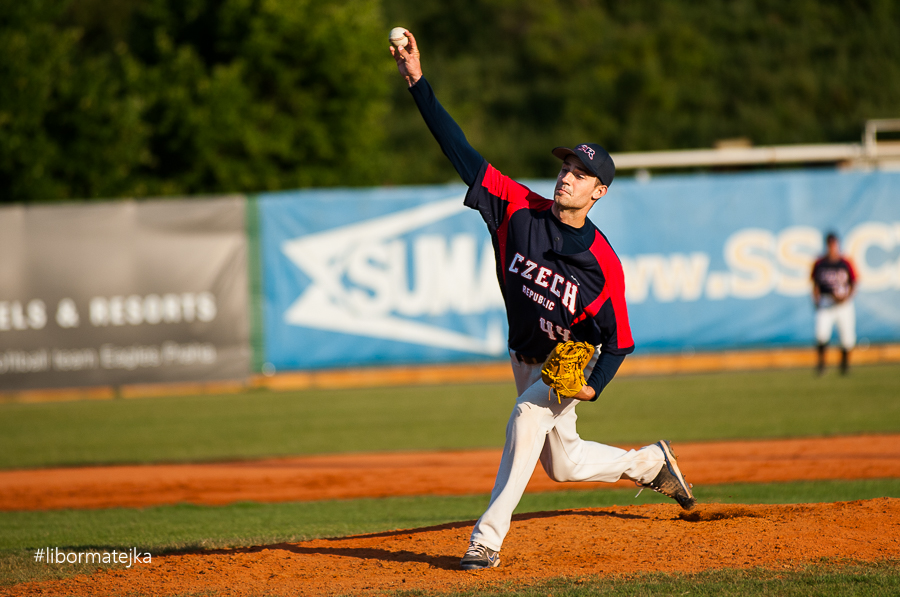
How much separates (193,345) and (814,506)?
445 inches

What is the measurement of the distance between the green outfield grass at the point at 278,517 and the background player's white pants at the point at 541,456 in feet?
4.10

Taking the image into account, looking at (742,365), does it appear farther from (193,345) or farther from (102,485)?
(102,485)

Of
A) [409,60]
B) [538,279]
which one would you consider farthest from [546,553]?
[409,60]

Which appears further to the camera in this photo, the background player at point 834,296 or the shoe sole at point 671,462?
the background player at point 834,296

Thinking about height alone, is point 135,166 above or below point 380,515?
above

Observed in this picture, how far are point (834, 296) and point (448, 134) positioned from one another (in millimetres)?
11319

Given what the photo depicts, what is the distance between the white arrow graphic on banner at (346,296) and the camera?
50.4ft

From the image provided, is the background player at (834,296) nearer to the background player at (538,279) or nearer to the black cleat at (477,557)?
the background player at (538,279)

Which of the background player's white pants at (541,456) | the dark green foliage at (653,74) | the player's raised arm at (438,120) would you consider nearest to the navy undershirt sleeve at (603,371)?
the background player's white pants at (541,456)

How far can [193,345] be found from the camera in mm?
14781

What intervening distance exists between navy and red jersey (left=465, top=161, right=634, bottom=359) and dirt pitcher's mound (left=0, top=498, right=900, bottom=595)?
1.03m

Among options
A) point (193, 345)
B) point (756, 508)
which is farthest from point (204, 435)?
point (756, 508)

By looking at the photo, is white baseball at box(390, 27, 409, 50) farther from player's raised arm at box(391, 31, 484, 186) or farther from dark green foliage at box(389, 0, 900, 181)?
dark green foliage at box(389, 0, 900, 181)

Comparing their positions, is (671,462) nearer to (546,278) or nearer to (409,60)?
(546,278)
